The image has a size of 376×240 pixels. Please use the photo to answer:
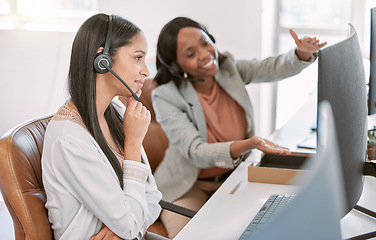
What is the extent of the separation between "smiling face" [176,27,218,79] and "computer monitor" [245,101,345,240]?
1.31 m

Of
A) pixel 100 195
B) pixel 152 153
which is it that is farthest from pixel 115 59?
pixel 152 153

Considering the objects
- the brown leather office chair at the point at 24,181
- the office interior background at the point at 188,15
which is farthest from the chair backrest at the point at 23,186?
the office interior background at the point at 188,15

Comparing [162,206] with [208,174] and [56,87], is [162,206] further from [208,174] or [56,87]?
[56,87]

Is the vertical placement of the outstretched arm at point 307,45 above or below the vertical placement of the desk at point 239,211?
above

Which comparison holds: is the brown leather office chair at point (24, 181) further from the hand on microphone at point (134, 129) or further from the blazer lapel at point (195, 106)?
the blazer lapel at point (195, 106)

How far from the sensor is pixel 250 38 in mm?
3076

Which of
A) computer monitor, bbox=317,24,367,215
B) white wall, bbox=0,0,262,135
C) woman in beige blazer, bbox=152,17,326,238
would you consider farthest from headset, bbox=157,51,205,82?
white wall, bbox=0,0,262,135

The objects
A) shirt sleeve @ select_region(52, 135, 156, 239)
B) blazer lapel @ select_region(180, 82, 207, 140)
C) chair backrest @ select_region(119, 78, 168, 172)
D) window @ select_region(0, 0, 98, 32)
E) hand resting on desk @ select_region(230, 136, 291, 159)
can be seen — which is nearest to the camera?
shirt sleeve @ select_region(52, 135, 156, 239)

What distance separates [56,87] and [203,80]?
2.19 m

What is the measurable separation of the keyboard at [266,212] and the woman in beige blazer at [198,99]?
0.41 metres

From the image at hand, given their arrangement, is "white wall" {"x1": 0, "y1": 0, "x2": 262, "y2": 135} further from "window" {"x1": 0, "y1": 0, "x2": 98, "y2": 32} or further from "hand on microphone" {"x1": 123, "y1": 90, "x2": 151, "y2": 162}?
"hand on microphone" {"x1": 123, "y1": 90, "x2": 151, "y2": 162}

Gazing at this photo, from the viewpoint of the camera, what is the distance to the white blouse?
3.40 ft

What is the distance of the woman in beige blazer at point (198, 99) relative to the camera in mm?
Answer: 1753

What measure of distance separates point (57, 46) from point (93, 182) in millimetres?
2809
